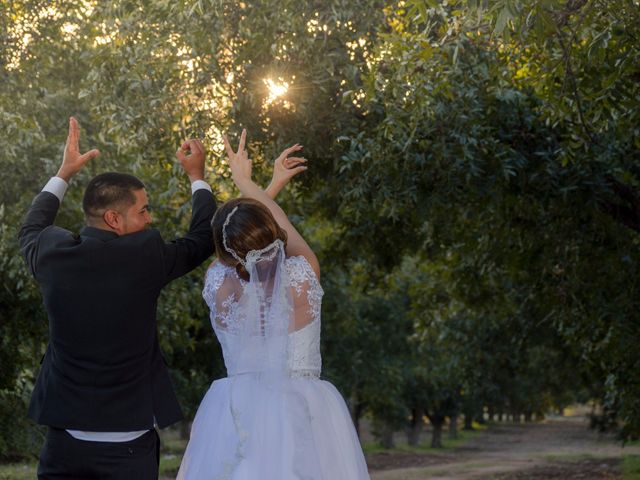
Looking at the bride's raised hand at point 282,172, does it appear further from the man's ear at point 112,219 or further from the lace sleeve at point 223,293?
the man's ear at point 112,219

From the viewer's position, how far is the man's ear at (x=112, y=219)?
15.1 feet

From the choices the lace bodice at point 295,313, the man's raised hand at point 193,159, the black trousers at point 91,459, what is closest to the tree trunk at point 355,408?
the lace bodice at point 295,313

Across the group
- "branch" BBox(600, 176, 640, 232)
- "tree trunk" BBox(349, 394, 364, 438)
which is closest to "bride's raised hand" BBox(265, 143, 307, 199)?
"branch" BBox(600, 176, 640, 232)

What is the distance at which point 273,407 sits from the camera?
5316 mm

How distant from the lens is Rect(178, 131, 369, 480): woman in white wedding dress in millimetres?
5199

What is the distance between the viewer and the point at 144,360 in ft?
15.0

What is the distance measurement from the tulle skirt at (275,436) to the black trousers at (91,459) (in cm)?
81

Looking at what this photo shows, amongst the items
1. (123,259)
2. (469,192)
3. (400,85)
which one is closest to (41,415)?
(123,259)

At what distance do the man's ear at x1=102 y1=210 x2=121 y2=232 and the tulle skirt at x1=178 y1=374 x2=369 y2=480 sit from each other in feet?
3.69

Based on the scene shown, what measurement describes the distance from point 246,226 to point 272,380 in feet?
2.71

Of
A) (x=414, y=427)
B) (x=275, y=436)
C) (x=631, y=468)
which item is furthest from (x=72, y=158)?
(x=414, y=427)

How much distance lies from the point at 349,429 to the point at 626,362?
12038mm

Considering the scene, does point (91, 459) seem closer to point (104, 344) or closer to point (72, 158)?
point (104, 344)

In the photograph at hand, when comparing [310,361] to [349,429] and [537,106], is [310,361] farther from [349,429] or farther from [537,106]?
[537,106]
